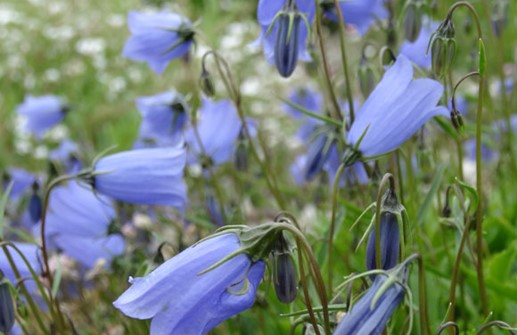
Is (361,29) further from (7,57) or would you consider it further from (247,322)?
(7,57)

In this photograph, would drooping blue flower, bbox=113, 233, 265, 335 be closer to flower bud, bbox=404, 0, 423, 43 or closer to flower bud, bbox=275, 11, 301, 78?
flower bud, bbox=275, 11, 301, 78

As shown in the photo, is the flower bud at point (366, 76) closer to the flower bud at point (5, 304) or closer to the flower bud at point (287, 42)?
the flower bud at point (287, 42)

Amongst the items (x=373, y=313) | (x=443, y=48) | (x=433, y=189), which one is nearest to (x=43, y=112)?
(x=433, y=189)

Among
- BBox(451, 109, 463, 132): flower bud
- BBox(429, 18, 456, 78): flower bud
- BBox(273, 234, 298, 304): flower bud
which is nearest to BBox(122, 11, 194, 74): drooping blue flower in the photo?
BBox(429, 18, 456, 78): flower bud

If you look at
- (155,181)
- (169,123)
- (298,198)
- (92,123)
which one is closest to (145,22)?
(169,123)

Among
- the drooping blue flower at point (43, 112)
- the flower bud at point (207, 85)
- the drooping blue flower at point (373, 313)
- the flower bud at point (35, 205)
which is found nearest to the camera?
the drooping blue flower at point (373, 313)

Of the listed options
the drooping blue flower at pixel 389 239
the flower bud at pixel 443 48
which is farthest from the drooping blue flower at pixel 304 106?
the drooping blue flower at pixel 389 239
